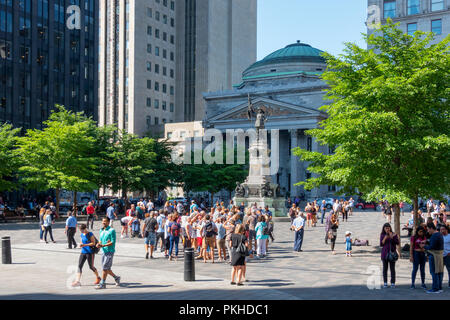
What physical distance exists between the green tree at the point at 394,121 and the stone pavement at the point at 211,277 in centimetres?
309

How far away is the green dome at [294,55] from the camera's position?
96.5 metres

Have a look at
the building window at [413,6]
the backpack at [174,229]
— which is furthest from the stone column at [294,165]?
the backpack at [174,229]

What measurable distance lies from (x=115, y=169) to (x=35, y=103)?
2166 centimetres

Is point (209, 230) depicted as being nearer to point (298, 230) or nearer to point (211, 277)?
point (211, 277)

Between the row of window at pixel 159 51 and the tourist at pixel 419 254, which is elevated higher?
the row of window at pixel 159 51

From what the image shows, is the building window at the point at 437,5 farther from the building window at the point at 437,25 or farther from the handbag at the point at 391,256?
the handbag at the point at 391,256

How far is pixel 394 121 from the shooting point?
1856 centimetres

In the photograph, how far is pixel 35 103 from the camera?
6531cm

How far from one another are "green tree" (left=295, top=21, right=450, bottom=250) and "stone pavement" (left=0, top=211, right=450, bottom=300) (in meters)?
3.09

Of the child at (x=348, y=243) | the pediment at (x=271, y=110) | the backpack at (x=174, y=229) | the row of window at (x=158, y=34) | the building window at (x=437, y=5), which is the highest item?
the row of window at (x=158, y=34)

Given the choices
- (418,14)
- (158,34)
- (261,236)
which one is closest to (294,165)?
(418,14)

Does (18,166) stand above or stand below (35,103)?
below
